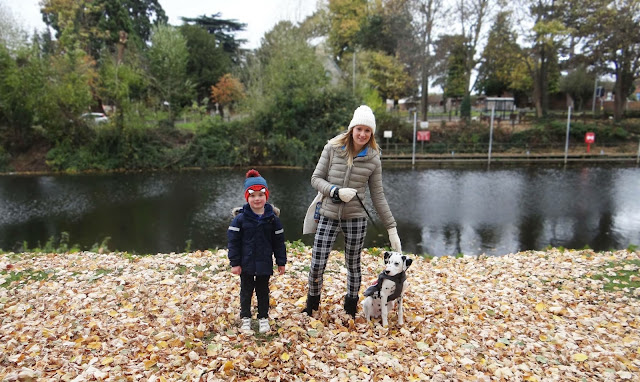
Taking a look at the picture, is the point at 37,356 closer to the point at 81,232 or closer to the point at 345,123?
the point at 81,232

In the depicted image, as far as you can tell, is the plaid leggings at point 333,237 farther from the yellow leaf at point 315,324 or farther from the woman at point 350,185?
the yellow leaf at point 315,324

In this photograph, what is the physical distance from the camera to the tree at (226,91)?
35.0m

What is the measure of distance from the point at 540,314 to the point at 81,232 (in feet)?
43.0

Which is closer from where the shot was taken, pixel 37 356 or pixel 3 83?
pixel 37 356

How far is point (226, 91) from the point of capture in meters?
35.7

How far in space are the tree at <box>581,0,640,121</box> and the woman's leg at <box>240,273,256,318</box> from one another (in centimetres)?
3429

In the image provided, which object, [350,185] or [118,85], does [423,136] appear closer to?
[118,85]

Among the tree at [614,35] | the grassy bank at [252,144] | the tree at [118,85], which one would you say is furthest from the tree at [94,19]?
the tree at [614,35]

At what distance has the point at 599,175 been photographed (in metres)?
23.0

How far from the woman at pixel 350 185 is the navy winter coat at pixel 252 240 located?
55cm

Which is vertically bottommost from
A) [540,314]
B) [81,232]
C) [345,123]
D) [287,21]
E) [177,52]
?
[81,232]

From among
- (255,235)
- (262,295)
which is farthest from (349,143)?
(262,295)

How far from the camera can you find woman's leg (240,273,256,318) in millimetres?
4055

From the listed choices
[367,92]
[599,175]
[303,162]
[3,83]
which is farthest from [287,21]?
[599,175]
